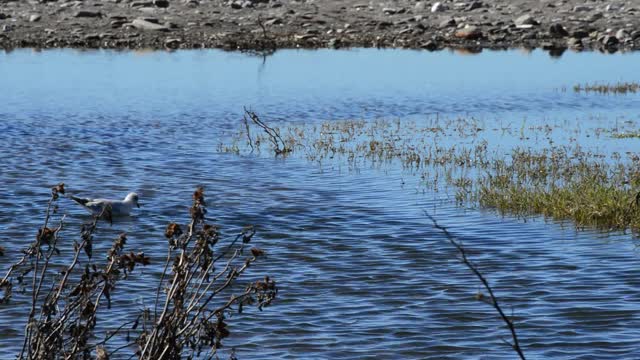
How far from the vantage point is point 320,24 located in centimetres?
4866

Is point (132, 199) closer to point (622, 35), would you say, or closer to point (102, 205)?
point (102, 205)

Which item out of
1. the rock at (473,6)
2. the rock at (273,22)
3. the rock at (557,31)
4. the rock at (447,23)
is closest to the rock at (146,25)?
the rock at (273,22)

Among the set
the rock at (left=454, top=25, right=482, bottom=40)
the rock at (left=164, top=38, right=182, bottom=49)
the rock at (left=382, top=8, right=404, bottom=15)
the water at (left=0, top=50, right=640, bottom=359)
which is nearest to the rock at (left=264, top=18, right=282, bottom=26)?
the rock at (left=164, top=38, right=182, bottom=49)

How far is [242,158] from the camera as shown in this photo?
21234 millimetres

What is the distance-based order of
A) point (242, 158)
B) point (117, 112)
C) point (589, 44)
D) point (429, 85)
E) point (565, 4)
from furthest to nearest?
point (565, 4), point (589, 44), point (429, 85), point (117, 112), point (242, 158)

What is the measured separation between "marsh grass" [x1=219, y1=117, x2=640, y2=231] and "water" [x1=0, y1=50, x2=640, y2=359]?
0.46m

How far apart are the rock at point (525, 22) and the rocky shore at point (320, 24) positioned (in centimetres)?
4

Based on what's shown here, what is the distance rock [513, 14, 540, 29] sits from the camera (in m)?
47.4

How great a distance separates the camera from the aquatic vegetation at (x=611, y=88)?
3070cm

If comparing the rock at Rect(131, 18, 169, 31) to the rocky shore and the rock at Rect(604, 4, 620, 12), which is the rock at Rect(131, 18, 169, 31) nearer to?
the rocky shore

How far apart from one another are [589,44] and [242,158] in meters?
26.1

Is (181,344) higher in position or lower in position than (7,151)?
higher

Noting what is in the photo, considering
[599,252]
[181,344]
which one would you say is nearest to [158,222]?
[599,252]

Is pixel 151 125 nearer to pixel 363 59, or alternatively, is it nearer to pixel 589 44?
pixel 363 59
